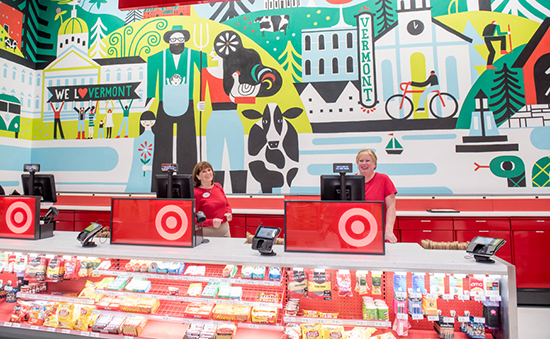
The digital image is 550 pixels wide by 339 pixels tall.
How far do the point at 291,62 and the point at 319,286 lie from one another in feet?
13.8

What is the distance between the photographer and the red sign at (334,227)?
1763mm

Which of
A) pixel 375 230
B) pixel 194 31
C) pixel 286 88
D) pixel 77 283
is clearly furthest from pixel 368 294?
pixel 194 31

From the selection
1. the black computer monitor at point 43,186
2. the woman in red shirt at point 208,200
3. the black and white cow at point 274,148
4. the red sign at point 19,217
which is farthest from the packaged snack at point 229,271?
the black and white cow at point 274,148

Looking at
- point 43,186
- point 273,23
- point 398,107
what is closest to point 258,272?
point 43,186

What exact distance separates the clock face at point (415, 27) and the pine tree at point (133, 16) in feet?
16.5

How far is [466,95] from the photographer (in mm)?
4551

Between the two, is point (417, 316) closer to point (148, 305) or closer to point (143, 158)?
point (148, 305)

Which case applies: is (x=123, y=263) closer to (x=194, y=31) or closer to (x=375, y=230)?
(x=375, y=230)

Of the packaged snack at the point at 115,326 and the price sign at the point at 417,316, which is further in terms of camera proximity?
the packaged snack at the point at 115,326

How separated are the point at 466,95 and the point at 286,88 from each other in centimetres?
296

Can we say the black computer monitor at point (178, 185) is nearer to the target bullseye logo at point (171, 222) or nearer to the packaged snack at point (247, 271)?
the target bullseye logo at point (171, 222)

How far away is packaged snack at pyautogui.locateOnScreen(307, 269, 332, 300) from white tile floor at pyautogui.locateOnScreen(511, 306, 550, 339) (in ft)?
7.93

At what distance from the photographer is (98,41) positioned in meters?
5.66

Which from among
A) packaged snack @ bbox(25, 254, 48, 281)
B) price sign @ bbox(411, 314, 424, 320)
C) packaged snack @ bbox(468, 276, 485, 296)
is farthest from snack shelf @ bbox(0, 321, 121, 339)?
packaged snack @ bbox(468, 276, 485, 296)
